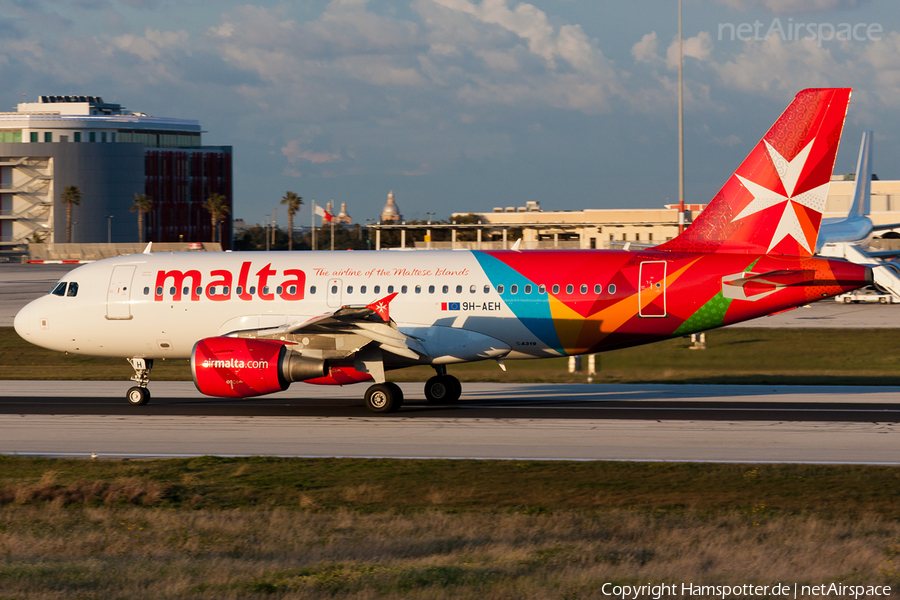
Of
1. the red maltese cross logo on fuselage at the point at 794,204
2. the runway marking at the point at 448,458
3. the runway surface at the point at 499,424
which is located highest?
the red maltese cross logo on fuselage at the point at 794,204

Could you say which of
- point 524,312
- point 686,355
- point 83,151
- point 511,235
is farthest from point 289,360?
point 83,151

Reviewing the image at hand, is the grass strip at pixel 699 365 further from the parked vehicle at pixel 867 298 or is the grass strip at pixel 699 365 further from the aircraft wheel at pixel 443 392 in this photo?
the parked vehicle at pixel 867 298

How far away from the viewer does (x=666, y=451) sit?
17.5 m

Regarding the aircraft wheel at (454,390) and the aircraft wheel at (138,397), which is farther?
the aircraft wheel at (454,390)

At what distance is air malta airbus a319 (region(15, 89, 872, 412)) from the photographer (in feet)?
72.4

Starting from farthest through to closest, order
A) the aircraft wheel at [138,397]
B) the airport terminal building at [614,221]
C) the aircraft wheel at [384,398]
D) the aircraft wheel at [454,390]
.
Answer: the airport terminal building at [614,221] < the aircraft wheel at [454,390] < the aircraft wheel at [138,397] < the aircraft wheel at [384,398]

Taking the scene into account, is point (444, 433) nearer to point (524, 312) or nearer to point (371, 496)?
point (524, 312)

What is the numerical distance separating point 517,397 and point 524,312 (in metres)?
3.89

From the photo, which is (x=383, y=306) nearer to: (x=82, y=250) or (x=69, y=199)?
(x=82, y=250)

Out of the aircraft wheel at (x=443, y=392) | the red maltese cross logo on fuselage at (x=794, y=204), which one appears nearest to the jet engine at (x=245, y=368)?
the aircraft wheel at (x=443, y=392)

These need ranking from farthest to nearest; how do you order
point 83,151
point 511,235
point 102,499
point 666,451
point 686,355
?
point 83,151
point 511,235
point 686,355
point 666,451
point 102,499

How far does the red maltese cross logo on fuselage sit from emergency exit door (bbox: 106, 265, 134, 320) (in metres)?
16.4

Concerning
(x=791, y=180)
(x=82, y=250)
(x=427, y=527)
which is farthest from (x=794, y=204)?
(x=82, y=250)

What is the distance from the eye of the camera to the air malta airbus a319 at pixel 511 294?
22062 mm
